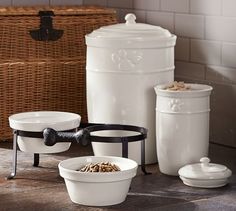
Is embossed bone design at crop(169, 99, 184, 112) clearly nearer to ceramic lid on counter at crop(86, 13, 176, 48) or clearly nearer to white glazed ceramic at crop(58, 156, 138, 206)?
ceramic lid on counter at crop(86, 13, 176, 48)

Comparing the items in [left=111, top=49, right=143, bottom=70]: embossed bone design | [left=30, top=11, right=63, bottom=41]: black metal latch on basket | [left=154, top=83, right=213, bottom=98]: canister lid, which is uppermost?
[left=30, top=11, right=63, bottom=41]: black metal latch on basket

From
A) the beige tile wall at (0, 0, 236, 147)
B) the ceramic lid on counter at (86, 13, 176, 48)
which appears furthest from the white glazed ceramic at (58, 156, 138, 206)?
the beige tile wall at (0, 0, 236, 147)

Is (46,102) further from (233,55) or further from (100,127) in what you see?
(233,55)

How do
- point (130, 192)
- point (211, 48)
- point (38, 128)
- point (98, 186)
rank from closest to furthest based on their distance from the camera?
point (98, 186) < point (130, 192) < point (38, 128) < point (211, 48)

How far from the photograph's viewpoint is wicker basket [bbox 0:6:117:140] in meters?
2.87

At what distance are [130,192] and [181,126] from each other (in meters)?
0.32

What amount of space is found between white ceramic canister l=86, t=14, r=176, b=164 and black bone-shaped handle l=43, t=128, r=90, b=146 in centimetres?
27

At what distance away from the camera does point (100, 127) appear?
8.16ft

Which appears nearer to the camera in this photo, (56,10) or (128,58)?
(128,58)

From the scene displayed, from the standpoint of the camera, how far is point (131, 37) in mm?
2521

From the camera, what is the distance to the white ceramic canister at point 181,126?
2422 mm

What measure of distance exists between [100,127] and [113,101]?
0.38 feet

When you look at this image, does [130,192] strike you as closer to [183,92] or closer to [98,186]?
[98,186]

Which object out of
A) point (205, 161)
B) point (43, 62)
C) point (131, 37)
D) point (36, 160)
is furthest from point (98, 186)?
point (43, 62)
